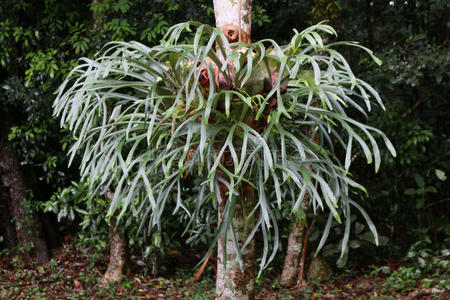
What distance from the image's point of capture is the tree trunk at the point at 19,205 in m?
3.41

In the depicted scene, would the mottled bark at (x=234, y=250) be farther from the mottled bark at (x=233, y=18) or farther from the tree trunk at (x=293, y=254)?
the tree trunk at (x=293, y=254)

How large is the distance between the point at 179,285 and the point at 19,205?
1.52 metres

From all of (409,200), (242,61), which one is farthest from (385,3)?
(242,61)

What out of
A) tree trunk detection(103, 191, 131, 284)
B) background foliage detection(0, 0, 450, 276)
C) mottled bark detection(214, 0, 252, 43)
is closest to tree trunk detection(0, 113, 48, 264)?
background foliage detection(0, 0, 450, 276)

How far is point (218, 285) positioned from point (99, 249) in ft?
6.40

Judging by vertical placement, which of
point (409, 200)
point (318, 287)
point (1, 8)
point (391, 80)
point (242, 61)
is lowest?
point (318, 287)

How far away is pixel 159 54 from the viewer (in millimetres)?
1208

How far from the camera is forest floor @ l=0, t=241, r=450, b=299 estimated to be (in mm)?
2672

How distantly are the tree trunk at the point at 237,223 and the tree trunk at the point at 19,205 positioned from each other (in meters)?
2.55

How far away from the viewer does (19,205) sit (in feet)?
11.3

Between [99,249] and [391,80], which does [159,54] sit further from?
[99,249]

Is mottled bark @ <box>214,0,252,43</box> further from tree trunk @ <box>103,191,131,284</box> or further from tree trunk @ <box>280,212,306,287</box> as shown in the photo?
tree trunk @ <box>103,191,131,284</box>

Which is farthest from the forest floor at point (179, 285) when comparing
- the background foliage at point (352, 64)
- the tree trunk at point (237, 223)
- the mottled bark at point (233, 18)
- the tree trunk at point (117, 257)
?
the mottled bark at point (233, 18)

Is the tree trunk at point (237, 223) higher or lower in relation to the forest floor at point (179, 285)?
higher
